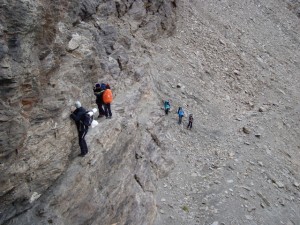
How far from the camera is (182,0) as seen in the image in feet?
97.0

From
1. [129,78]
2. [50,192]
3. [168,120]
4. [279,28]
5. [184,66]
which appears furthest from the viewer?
[279,28]

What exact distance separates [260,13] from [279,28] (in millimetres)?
2681

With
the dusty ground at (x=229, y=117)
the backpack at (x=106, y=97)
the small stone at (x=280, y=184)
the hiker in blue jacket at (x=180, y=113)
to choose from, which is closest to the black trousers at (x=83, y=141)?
the backpack at (x=106, y=97)

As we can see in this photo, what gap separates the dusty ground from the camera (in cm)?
1625

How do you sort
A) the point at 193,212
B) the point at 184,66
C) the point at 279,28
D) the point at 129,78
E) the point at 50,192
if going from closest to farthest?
the point at 50,192 → the point at 193,212 → the point at 129,78 → the point at 184,66 → the point at 279,28

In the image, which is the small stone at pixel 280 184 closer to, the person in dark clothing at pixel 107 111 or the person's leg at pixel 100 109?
the person in dark clothing at pixel 107 111

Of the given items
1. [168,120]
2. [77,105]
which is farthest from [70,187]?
[168,120]

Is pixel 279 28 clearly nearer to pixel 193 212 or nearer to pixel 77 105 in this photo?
pixel 193 212

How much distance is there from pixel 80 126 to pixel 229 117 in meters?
14.1

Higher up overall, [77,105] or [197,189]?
[77,105]

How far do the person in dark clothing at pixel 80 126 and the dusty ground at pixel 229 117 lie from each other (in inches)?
228

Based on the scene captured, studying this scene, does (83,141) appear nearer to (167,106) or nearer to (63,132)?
(63,132)

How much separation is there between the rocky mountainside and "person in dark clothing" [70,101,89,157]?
25cm

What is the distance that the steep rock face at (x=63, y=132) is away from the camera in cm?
890
